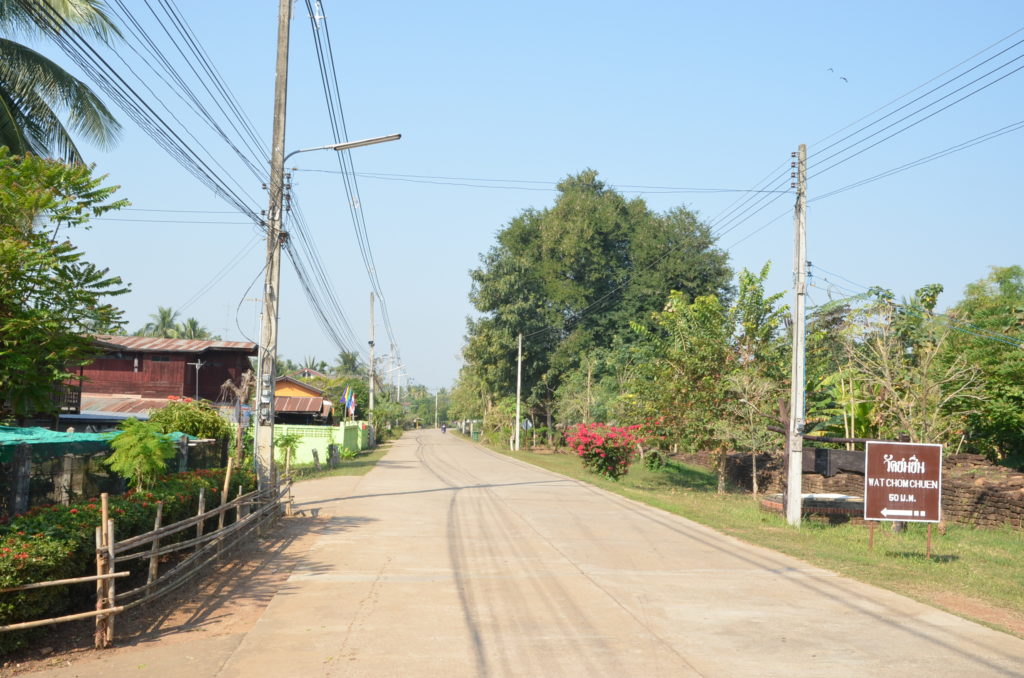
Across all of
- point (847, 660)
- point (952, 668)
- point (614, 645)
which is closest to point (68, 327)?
point (614, 645)

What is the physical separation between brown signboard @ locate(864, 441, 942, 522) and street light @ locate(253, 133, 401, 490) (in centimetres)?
1139

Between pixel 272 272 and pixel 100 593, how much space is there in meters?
10.7

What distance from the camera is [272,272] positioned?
18.1 metres

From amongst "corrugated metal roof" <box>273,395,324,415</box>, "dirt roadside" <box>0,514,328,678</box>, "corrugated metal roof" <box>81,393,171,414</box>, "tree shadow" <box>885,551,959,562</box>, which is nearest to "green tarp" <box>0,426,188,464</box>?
"dirt roadside" <box>0,514,328,678</box>

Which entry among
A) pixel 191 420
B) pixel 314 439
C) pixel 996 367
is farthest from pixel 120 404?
pixel 996 367

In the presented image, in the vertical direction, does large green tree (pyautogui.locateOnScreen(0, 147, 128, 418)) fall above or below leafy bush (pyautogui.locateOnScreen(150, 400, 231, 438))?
above

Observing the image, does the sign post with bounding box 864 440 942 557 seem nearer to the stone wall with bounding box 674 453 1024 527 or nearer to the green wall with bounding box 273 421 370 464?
the stone wall with bounding box 674 453 1024 527

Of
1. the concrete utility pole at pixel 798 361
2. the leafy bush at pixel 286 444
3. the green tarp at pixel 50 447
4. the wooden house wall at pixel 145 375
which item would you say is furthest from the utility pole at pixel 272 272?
the wooden house wall at pixel 145 375

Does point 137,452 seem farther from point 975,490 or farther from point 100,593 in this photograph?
point 975,490

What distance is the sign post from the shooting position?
14.6 meters

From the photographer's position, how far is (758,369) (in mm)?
29656

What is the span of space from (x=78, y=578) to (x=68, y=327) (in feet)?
18.2

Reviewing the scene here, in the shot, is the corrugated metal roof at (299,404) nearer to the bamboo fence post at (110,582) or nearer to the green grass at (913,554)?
the green grass at (913,554)

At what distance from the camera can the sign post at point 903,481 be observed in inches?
574
